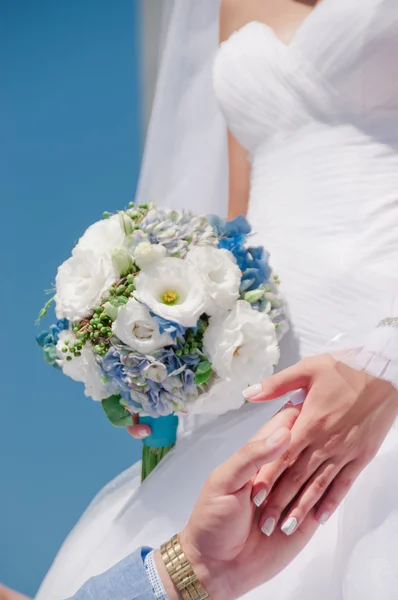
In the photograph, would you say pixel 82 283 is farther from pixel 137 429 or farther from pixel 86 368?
pixel 137 429

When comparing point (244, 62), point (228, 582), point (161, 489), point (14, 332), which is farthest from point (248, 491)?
point (14, 332)

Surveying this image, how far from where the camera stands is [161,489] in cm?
111

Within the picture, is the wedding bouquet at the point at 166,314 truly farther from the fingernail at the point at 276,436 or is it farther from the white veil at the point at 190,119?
the white veil at the point at 190,119

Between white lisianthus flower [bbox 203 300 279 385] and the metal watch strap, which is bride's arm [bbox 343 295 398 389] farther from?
the metal watch strap

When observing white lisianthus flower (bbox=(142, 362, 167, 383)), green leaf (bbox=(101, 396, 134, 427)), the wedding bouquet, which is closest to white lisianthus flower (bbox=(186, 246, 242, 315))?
the wedding bouquet

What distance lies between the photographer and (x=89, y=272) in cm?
101

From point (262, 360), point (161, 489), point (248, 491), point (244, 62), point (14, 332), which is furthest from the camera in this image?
point (14, 332)

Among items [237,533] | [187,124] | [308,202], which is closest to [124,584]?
[237,533]

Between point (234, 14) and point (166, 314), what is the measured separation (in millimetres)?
814

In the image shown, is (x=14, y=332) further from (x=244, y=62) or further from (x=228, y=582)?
(x=228, y=582)

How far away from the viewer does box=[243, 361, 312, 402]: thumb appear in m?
0.86

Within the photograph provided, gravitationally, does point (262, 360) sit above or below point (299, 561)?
above

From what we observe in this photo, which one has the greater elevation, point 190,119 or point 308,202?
point 190,119

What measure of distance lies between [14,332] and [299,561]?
1657mm
